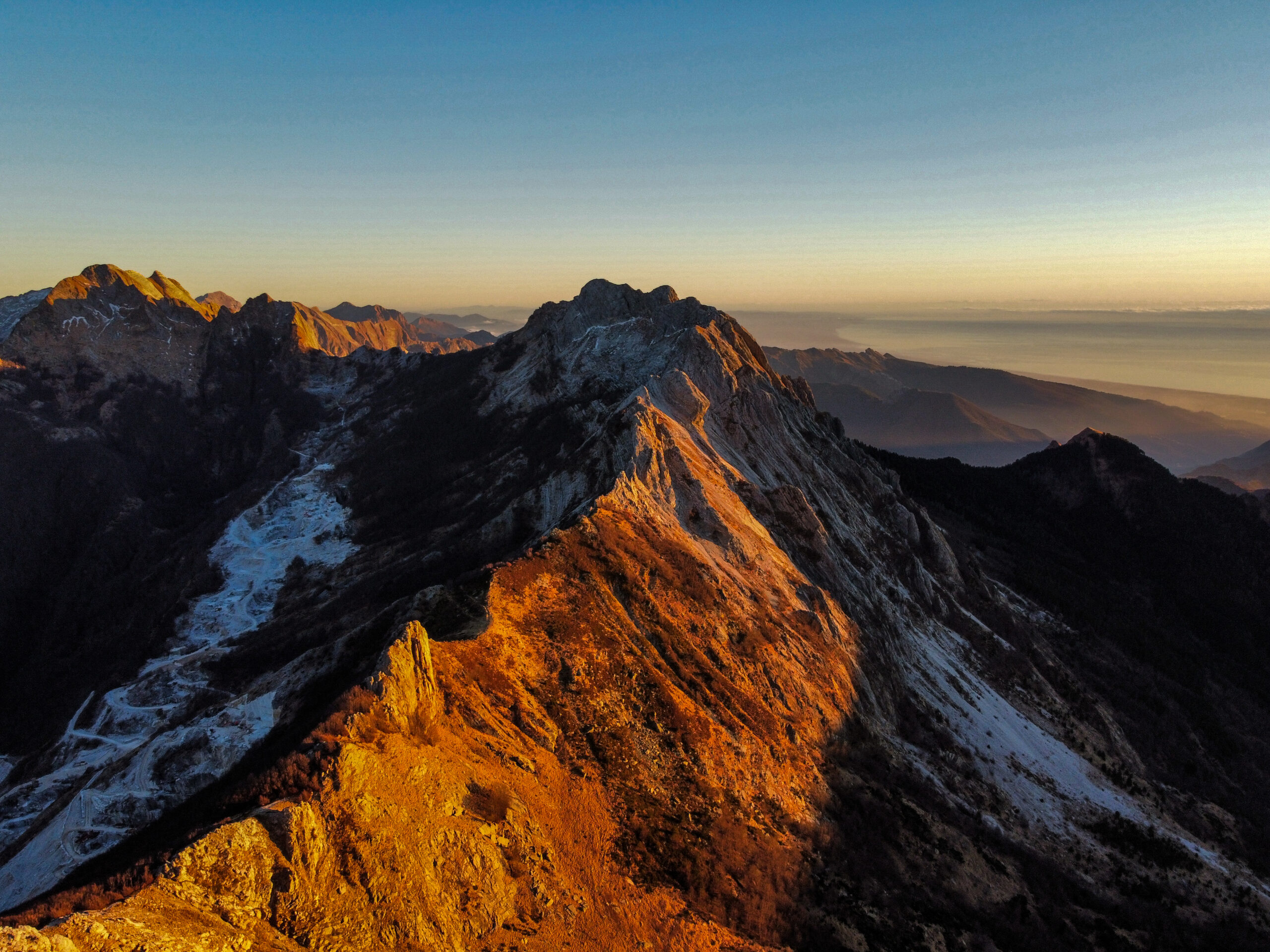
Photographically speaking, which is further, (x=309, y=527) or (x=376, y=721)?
(x=309, y=527)

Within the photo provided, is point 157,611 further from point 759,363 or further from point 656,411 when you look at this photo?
point 759,363

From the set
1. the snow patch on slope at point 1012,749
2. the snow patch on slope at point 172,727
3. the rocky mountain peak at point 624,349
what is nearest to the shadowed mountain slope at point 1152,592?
the snow patch on slope at point 1012,749

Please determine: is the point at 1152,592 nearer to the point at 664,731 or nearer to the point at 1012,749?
the point at 1012,749

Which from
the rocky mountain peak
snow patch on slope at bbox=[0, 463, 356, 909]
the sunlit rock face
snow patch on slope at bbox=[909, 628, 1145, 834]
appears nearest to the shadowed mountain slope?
the sunlit rock face

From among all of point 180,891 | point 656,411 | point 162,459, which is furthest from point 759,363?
point 162,459

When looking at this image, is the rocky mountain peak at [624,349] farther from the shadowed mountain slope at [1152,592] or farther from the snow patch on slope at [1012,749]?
the shadowed mountain slope at [1152,592]

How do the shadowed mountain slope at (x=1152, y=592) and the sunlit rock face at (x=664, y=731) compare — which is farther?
the shadowed mountain slope at (x=1152, y=592)
